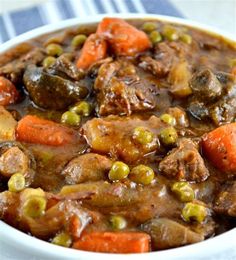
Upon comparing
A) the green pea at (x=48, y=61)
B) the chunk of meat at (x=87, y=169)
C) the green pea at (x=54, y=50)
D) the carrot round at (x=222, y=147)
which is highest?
the green pea at (x=48, y=61)

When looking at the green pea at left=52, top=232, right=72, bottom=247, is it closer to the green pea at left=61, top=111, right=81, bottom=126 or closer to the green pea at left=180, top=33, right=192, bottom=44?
the green pea at left=61, top=111, right=81, bottom=126

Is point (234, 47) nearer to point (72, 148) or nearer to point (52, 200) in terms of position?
point (72, 148)

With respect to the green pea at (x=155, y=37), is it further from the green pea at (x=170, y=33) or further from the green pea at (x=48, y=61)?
the green pea at (x=48, y=61)

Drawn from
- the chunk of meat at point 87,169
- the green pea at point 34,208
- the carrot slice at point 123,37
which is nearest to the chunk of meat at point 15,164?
the chunk of meat at point 87,169

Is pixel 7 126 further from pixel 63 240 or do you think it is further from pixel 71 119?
pixel 63 240

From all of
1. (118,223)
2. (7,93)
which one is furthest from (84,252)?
(7,93)

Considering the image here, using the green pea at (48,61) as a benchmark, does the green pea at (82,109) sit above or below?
below

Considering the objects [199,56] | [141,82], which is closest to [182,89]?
[141,82]
